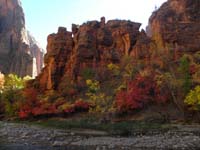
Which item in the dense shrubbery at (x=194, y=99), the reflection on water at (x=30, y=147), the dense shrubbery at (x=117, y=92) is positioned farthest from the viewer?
the dense shrubbery at (x=117, y=92)

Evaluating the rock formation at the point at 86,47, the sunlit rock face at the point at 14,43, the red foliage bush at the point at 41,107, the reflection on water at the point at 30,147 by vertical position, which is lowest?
the reflection on water at the point at 30,147

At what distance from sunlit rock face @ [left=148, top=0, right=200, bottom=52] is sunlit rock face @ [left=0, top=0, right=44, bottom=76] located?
2757 inches

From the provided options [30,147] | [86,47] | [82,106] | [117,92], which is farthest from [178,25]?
[30,147]

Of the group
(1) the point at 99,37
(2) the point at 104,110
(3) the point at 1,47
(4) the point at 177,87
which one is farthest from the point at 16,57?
(4) the point at 177,87

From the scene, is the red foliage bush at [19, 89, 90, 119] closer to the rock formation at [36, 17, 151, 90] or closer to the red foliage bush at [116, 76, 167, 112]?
the red foliage bush at [116, 76, 167, 112]

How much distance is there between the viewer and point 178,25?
2429 inches

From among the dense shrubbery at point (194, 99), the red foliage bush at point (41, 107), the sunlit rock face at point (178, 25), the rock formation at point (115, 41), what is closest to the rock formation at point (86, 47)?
the rock formation at point (115, 41)

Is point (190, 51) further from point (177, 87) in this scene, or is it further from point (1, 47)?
point (1, 47)

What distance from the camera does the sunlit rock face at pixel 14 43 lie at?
124250 mm

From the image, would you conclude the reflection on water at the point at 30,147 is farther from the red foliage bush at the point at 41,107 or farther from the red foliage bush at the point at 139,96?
the red foliage bush at the point at 41,107

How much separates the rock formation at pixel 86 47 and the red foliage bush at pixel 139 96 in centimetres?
1835

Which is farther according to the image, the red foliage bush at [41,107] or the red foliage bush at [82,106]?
the red foliage bush at [41,107]

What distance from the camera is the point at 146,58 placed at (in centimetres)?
6131

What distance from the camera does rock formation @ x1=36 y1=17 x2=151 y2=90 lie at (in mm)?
66988
